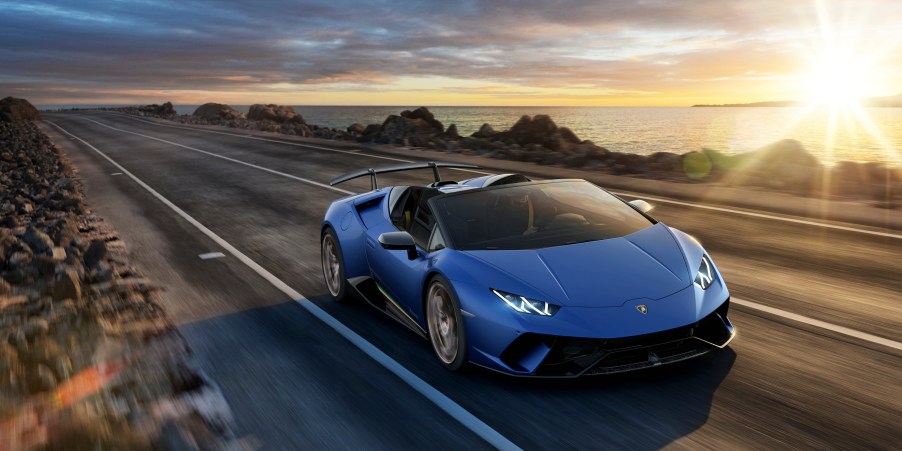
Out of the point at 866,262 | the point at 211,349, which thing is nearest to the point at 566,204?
the point at 211,349

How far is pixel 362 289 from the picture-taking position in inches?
277

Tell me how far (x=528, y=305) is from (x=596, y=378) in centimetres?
75

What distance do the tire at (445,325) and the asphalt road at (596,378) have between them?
16 centimetres

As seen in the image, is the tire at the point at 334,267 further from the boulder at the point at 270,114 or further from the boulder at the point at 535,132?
the boulder at the point at 270,114

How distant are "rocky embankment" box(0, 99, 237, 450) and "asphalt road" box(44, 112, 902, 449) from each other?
28 centimetres

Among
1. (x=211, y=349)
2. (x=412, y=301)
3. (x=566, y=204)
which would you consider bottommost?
(x=211, y=349)

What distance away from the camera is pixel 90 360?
19.7ft

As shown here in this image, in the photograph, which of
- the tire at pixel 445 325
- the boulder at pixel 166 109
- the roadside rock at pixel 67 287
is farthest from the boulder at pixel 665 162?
the boulder at pixel 166 109

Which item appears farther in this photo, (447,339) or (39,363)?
(39,363)

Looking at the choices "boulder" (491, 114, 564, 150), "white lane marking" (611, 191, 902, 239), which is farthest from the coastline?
"boulder" (491, 114, 564, 150)

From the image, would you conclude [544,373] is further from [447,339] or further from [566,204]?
[566,204]

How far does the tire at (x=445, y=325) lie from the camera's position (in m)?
5.20

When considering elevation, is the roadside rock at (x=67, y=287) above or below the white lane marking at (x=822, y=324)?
below

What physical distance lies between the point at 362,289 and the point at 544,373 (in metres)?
2.68
